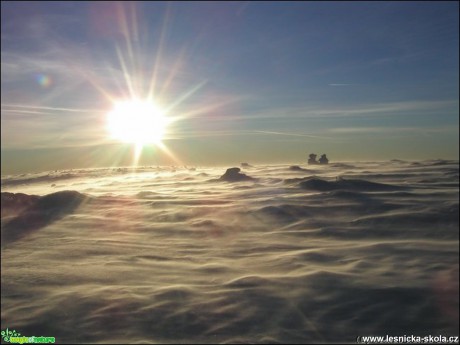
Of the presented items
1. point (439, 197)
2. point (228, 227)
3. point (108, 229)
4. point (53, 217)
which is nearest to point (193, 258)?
point (228, 227)

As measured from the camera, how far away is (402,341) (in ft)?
20.3

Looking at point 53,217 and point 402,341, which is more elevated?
point 53,217

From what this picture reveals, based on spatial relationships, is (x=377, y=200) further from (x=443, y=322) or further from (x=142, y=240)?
(x=443, y=322)

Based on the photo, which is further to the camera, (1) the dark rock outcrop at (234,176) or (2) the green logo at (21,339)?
(1) the dark rock outcrop at (234,176)

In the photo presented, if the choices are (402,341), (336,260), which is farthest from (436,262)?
(402,341)

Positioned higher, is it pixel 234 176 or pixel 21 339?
pixel 234 176

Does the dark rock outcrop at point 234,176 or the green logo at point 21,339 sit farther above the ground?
the dark rock outcrop at point 234,176

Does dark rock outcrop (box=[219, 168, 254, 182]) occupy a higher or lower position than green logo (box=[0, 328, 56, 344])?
higher

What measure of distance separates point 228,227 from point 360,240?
529 cm

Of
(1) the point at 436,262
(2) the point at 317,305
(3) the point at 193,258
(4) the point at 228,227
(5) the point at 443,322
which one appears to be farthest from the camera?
(4) the point at 228,227

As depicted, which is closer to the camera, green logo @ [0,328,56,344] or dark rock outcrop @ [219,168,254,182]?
green logo @ [0,328,56,344]

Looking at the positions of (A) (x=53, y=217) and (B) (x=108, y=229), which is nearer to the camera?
(B) (x=108, y=229)

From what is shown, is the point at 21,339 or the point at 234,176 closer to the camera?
the point at 21,339

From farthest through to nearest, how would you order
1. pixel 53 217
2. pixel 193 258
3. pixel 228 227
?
pixel 53 217, pixel 228 227, pixel 193 258
